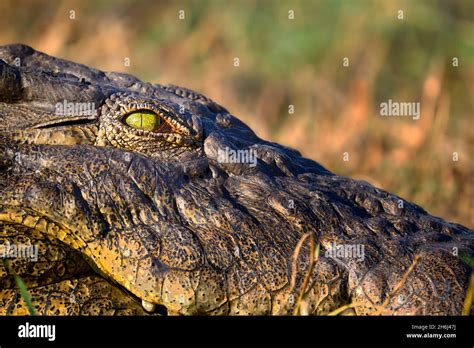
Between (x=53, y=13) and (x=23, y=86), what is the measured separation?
8.94 metres

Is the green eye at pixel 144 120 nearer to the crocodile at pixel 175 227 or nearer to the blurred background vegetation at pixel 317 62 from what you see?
the crocodile at pixel 175 227

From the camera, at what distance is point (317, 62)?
1187 cm

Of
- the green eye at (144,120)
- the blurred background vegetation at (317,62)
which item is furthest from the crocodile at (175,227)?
the blurred background vegetation at (317,62)

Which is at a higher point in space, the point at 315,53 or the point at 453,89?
the point at 315,53

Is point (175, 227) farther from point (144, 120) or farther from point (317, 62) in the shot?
point (317, 62)

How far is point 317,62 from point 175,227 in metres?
8.29

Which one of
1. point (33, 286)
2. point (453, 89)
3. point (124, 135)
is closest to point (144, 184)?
point (124, 135)

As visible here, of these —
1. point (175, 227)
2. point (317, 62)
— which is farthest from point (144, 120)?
point (317, 62)

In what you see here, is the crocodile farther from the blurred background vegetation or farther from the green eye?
the blurred background vegetation

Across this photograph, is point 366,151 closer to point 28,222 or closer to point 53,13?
point 53,13

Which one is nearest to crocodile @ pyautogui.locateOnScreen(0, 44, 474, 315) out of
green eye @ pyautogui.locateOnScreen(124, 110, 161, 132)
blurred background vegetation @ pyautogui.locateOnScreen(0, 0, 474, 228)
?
green eye @ pyautogui.locateOnScreen(124, 110, 161, 132)
